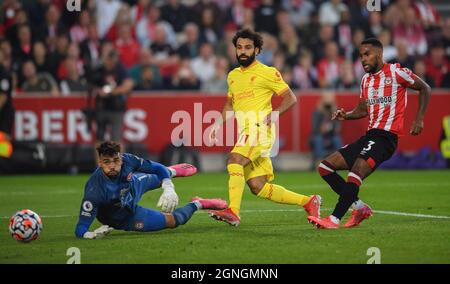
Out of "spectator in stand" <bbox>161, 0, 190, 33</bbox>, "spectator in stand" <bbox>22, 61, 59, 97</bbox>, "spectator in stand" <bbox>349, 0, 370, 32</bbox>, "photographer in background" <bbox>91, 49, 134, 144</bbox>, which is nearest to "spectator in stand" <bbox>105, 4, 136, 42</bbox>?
"spectator in stand" <bbox>161, 0, 190, 33</bbox>

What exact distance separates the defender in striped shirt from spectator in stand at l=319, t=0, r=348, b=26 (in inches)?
506

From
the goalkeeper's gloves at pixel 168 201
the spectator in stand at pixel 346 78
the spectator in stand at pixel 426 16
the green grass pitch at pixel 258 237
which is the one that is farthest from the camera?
the spectator in stand at pixel 426 16

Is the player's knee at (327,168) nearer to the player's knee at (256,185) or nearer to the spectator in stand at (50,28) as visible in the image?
the player's knee at (256,185)

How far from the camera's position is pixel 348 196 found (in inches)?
432

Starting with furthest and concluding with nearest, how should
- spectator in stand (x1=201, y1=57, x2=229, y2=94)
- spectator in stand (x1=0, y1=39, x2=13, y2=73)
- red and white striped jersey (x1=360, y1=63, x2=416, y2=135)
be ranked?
1. spectator in stand (x1=201, y1=57, x2=229, y2=94)
2. spectator in stand (x1=0, y1=39, x2=13, y2=73)
3. red and white striped jersey (x1=360, y1=63, x2=416, y2=135)

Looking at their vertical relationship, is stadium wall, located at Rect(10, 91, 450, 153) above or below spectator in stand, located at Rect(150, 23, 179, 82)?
below

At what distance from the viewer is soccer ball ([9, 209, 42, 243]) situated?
33.7 feet

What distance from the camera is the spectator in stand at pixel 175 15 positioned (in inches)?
935

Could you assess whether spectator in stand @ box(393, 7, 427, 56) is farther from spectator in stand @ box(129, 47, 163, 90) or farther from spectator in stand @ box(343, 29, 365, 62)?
spectator in stand @ box(129, 47, 163, 90)

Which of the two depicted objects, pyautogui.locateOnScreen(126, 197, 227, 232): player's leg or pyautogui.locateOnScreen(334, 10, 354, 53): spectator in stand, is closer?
pyautogui.locateOnScreen(126, 197, 227, 232): player's leg

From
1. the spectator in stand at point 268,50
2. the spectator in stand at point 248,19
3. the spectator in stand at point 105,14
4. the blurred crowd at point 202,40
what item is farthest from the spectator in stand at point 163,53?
the spectator in stand at point 268,50

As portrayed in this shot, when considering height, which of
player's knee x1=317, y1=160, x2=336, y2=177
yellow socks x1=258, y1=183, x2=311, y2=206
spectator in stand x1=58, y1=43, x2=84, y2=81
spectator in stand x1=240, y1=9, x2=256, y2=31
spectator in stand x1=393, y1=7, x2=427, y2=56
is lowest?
yellow socks x1=258, y1=183, x2=311, y2=206

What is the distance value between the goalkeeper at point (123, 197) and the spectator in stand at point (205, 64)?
11.7 m
